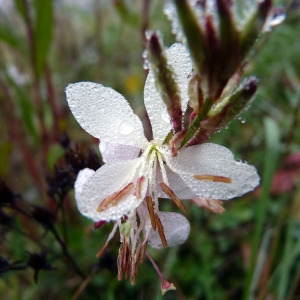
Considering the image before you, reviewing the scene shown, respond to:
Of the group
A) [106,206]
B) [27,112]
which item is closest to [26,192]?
[27,112]

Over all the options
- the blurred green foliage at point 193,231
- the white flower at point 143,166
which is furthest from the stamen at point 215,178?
the blurred green foliage at point 193,231

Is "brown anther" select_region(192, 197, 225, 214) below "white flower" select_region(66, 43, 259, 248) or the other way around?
below

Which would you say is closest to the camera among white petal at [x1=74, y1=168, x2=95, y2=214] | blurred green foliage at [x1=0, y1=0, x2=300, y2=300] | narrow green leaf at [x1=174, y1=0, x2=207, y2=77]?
narrow green leaf at [x1=174, y1=0, x2=207, y2=77]

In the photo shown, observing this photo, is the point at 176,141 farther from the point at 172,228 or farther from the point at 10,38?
the point at 10,38

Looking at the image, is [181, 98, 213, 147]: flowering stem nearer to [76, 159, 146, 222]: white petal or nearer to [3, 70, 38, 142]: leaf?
[76, 159, 146, 222]: white petal

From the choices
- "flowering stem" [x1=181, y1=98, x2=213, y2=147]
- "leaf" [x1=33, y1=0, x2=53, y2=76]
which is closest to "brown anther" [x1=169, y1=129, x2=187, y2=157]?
"flowering stem" [x1=181, y1=98, x2=213, y2=147]

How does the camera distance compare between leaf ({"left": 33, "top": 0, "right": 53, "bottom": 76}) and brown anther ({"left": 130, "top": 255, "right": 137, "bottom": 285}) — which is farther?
leaf ({"left": 33, "top": 0, "right": 53, "bottom": 76})

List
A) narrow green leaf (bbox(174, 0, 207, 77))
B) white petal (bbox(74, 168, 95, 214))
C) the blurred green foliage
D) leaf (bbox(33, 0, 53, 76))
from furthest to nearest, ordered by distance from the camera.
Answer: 1. leaf (bbox(33, 0, 53, 76))
2. the blurred green foliage
3. white petal (bbox(74, 168, 95, 214))
4. narrow green leaf (bbox(174, 0, 207, 77))
